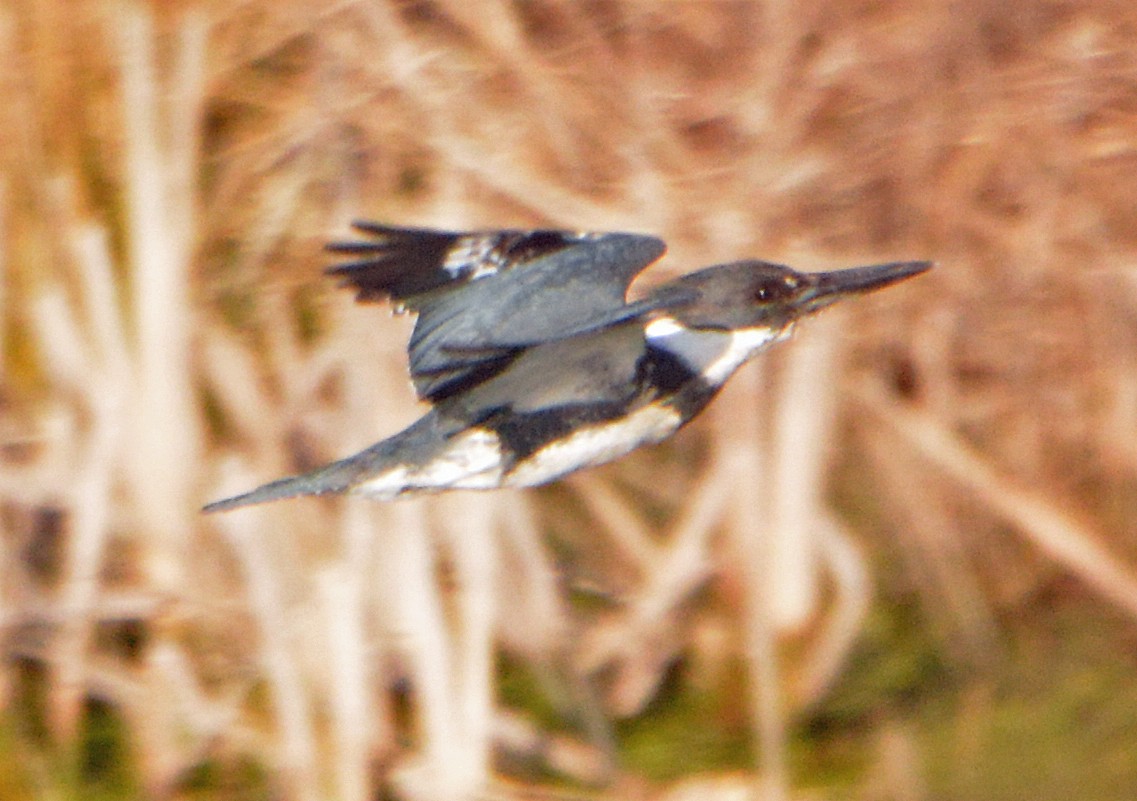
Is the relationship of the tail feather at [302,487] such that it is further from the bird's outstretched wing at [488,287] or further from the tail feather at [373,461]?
the bird's outstretched wing at [488,287]

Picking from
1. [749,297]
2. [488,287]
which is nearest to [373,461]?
[488,287]

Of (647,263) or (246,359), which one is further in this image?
(246,359)

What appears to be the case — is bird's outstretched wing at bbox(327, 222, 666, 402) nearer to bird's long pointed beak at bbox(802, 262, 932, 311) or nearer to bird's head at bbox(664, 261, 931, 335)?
bird's head at bbox(664, 261, 931, 335)

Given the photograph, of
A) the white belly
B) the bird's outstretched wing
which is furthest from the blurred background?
the white belly

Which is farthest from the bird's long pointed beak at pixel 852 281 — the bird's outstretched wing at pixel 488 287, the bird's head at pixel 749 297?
the bird's outstretched wing at pixel 488 287

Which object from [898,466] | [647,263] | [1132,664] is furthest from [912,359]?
[647,263]

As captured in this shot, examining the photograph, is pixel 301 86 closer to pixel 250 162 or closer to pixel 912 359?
pixel 250 162

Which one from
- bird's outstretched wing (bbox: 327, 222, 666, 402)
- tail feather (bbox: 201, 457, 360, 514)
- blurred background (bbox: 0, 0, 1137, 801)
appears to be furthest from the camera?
blurred background (bbox: 0, 0, 1137, 801)

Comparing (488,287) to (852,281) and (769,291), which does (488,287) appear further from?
(852,281)
